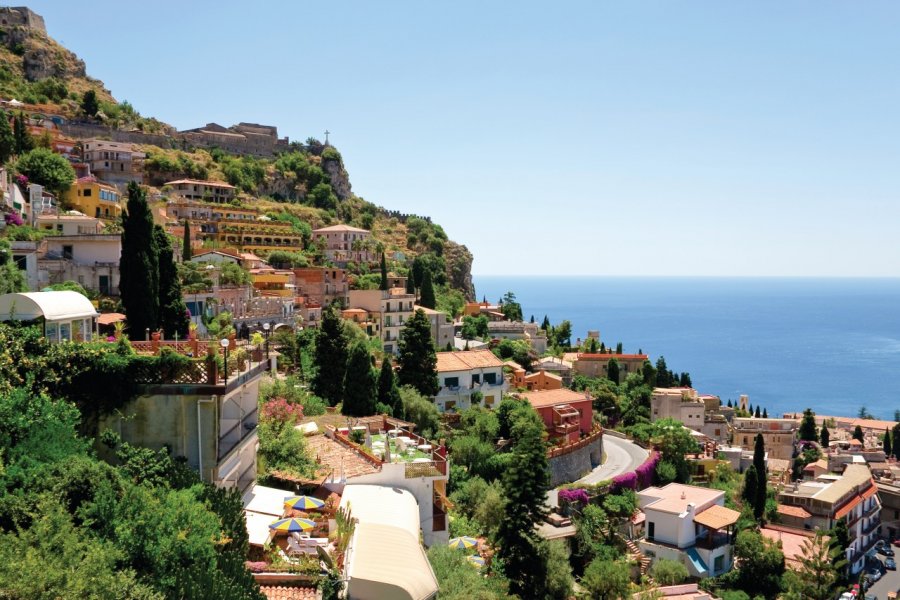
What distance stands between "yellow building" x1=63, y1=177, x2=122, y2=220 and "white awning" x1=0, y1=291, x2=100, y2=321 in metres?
37.3

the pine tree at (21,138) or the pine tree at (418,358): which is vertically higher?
the pine tree at (21,138)

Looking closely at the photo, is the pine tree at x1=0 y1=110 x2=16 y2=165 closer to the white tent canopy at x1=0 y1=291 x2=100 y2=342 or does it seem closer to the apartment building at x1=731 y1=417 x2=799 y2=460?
the white tent canopy at x1=0 y1=291 x2=100 y2=342

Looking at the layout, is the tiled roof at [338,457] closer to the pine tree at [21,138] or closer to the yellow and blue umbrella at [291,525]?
the yellow and blue umbrella at [291,525]

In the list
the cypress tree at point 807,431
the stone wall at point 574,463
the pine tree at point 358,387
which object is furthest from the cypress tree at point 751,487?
the cypress tree at point 807,431

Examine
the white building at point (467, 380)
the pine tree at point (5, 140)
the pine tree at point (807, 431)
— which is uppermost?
the pine tree at point (5, 140)

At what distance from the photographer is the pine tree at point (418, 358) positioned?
38000mm

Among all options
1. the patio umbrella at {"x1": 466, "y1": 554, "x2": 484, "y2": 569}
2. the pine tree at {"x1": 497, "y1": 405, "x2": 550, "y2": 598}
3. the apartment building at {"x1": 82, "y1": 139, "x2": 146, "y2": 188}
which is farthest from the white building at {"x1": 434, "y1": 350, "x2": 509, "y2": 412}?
the apartment building at {"x1": 82, "y1": 139, "x2": 146, "y2": 188}

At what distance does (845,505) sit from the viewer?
42062 mm

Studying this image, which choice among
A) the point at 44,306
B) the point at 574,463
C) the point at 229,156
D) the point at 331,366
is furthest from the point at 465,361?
the point at 229,156

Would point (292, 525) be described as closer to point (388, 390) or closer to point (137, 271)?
point (137, 271)

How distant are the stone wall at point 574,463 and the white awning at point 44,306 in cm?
2493

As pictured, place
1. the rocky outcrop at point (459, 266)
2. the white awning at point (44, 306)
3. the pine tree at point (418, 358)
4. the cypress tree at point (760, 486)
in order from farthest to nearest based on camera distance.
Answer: the rocky outcrop at point (459, 266)
the cypress tree at point (760, 486)
the pine tree at point (418, 358)
the white awning at point (44, 306)

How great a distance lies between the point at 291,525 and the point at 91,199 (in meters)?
42.1

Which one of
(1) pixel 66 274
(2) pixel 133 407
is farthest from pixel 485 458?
(2) pixel 133 407
